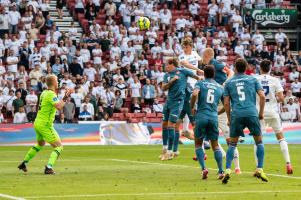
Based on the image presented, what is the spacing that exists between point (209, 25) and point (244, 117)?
30471 mm

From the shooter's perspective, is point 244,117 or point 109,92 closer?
point 244,117

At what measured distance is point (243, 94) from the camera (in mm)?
17594

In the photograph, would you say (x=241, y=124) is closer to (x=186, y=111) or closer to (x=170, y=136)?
(x=170, y=136)

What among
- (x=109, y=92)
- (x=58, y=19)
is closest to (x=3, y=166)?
(x=109, y=92)

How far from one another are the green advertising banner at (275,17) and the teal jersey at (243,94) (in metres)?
32.7

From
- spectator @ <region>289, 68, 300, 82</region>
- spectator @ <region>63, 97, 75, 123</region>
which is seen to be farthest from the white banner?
spectator @ <region>289, 68, 300, 82</region>

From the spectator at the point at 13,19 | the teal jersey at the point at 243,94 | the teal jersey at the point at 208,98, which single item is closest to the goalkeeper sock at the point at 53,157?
the teal jersey at the point at 208,98

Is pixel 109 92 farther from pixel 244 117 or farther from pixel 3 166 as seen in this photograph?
pixel 244 117

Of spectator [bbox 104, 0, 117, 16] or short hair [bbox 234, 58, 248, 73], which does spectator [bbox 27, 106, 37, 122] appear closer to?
spectator [bbox 104, 0, 117, 16]

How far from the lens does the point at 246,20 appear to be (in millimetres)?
49594

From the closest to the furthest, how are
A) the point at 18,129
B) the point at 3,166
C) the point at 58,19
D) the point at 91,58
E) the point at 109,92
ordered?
the point at 3,166 → the point at 18,129 → the point at 109,92 → the point at 91,58 → the point at 58,19

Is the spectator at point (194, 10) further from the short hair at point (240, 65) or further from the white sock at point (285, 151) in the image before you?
the short hair at point (240, 65)

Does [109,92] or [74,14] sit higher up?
[74,14]

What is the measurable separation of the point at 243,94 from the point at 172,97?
623 centimetres
